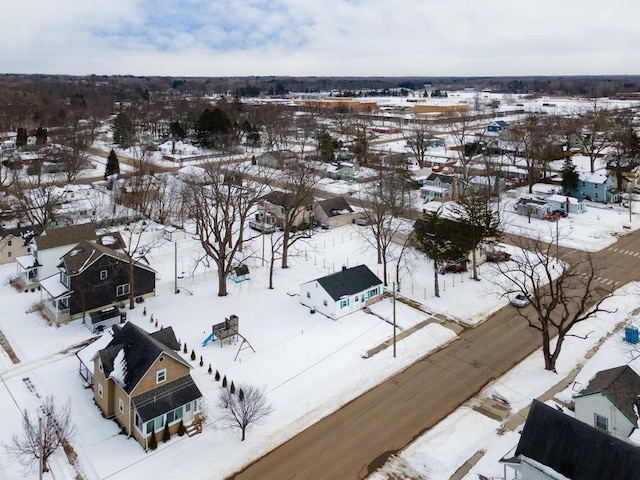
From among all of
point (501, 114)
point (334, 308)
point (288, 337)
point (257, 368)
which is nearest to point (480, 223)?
point (334, 308)

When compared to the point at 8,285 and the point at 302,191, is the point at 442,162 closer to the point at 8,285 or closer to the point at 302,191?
the point at 302,191

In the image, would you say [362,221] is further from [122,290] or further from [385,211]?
[122,290]

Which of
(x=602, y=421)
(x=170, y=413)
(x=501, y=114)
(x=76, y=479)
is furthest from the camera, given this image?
(x=501, y=114)

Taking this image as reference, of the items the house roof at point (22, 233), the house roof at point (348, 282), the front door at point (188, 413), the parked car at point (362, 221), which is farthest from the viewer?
the parked car at point (362, 221)

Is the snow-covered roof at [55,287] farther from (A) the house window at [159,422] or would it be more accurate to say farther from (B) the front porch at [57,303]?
(A) the house window at [159,422]

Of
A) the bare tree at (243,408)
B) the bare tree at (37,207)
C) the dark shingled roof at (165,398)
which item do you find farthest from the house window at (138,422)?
the bare tree at (37,207)
